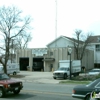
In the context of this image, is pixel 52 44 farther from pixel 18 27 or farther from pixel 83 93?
pixel 83 93

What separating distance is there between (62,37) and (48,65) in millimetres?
12627

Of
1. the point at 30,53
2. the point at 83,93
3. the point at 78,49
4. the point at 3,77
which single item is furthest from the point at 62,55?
the point at 83,93

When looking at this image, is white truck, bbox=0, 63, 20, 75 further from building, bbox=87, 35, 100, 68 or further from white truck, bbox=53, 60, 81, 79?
building, bbox=87, 35, 100, 68

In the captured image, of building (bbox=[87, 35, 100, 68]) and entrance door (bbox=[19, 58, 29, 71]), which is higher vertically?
building (bbox=[87, 35, 100, 68])

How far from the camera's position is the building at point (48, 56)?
5891 cm

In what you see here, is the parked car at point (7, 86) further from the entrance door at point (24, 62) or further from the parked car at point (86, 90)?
the entrance door at point (24, 62)

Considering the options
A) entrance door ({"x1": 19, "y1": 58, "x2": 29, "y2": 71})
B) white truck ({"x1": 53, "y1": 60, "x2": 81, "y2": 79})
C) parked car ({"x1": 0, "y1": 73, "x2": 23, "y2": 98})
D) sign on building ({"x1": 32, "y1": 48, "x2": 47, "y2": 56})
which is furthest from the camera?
entrance door ({"x1": 19, "y1": 58, "x2": 29, "y2": 71})

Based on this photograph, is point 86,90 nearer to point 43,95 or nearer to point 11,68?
point 43,95

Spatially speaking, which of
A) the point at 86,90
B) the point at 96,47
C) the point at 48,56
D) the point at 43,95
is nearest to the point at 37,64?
the point at 48,56

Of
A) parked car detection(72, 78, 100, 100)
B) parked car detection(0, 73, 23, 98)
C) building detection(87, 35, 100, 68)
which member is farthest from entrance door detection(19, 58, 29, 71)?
parked car detection(72, 78, 100, 100)

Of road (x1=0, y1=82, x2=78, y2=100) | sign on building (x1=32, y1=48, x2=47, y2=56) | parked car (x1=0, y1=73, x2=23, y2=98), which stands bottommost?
road (x1=0, y1=82, x2=78, y2=100)

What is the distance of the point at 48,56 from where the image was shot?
60344 millimetres

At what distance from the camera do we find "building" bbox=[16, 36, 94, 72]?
58906mm

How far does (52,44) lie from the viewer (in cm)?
7125
